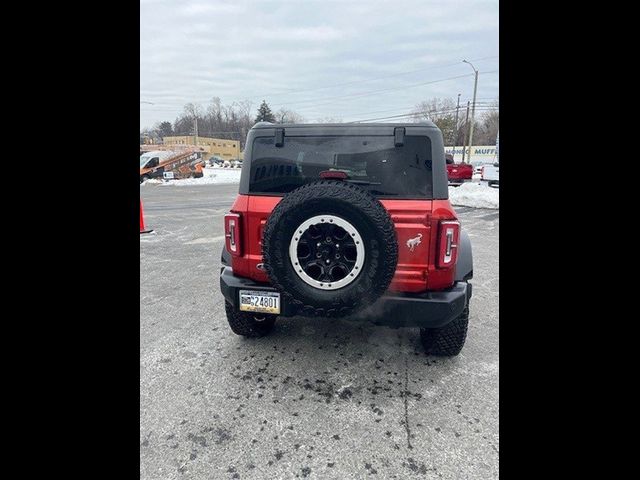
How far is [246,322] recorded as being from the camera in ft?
10.5

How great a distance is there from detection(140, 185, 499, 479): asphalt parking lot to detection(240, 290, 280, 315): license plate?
1.69 ft

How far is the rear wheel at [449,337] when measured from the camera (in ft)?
9.32

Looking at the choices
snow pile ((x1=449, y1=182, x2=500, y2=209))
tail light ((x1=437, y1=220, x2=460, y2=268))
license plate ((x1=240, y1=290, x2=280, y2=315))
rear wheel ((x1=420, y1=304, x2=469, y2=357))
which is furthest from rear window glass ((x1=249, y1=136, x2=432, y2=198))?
snow pile ((x1=449, y1=182, x2=500, y2=209))

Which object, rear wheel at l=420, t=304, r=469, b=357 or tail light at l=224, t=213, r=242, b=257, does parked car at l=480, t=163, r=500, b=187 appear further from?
tail light at l=224, t=213, r=242, b=257

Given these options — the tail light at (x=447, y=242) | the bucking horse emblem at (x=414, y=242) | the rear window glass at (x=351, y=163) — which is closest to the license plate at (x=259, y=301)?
the rear window glass at (x=351, y=163)

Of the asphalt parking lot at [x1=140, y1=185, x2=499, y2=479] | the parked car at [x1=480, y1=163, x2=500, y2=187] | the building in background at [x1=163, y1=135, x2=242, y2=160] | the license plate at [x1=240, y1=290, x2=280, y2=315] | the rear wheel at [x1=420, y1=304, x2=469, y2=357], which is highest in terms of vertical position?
the building in background at [x1=163, y1=135, x2=242, y2=160]

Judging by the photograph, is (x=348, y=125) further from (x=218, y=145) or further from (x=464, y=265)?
(x=218, y=145)

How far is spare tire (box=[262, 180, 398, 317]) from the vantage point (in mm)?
2268
